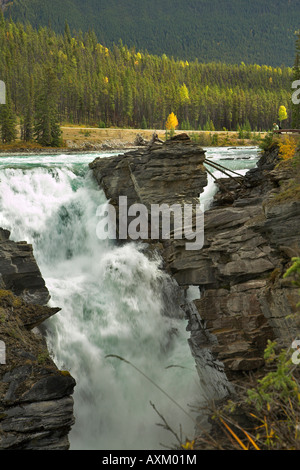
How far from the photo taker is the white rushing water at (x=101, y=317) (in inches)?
579

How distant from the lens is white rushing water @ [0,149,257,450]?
1470cm

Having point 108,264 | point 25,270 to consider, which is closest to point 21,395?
point 25,270

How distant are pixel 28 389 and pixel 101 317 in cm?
622

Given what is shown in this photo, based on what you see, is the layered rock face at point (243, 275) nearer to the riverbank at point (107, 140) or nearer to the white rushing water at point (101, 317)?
the white rushing water at point (101, 317)

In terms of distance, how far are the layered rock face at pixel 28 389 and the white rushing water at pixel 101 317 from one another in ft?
8.00

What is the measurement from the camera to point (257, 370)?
1250 centimetres

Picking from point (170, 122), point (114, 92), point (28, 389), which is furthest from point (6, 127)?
point (28, 389)

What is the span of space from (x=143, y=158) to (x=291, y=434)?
60.1 feet

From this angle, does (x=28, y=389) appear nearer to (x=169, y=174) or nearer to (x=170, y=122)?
(x=169, y=174)

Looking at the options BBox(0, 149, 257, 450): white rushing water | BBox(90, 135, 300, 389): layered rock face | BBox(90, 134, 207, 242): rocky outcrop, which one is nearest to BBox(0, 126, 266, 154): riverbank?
BBox(0, 149, 257, 450): white rushing water

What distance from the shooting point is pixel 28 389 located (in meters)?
11.6

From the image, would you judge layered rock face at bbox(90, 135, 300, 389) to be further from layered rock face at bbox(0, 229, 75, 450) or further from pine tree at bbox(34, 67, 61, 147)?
pine tree at bbox(34, 67, 61, 147)

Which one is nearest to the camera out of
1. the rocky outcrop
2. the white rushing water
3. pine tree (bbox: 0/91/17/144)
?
the white rushing water

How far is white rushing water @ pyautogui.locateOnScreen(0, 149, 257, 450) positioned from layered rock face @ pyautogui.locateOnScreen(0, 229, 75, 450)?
2.44 metres
